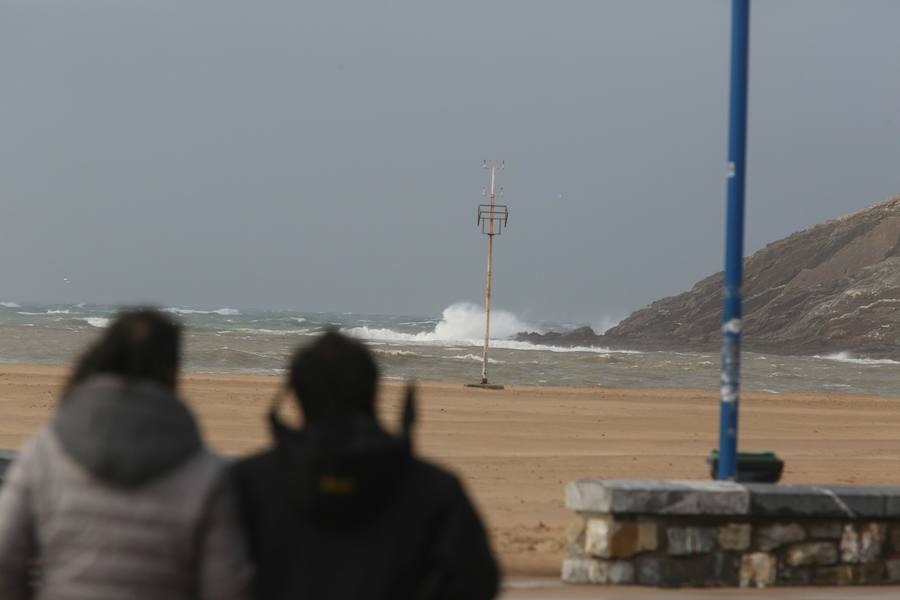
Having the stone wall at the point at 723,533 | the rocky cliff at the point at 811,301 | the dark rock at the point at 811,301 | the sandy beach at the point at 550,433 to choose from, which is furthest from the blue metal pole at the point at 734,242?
the dark rock at the point at 811,301

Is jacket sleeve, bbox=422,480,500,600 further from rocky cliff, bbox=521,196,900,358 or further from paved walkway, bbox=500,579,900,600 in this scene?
rocky cliff, bbox=521,196,900,358

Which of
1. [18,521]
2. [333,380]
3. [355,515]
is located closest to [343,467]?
[355,515]

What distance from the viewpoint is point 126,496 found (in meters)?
2.86

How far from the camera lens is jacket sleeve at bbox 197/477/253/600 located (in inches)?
113

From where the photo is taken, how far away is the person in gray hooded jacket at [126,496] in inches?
111

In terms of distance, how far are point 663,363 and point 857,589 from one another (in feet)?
136

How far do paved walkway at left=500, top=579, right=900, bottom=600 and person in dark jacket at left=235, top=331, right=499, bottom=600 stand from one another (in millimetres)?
4740

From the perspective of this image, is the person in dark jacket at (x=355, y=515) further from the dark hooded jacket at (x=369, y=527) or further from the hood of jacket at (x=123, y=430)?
the hood of jacket at (x=123, y=430)

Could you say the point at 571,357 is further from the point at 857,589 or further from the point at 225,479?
the point at 225,479

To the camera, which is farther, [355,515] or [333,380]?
[333,380]

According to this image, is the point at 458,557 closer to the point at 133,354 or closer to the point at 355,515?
the point at 355,515

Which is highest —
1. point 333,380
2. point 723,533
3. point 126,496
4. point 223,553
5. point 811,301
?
point 811,301

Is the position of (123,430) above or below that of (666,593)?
above

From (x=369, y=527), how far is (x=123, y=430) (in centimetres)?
50
